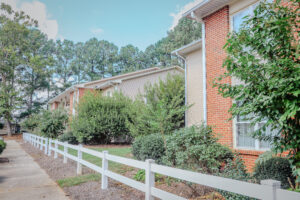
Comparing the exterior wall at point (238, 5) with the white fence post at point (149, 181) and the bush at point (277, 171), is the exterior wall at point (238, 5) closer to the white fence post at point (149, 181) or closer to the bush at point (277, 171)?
the bush at point (277, 171)

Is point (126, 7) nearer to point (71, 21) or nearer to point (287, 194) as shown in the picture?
point (71, 21)

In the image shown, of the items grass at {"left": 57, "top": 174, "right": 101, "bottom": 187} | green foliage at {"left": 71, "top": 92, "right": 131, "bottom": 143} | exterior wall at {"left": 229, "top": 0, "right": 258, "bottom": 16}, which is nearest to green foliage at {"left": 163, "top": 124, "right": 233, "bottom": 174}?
grass at {"left": 57, "top": 174, "right": 101, "bottom": 187}

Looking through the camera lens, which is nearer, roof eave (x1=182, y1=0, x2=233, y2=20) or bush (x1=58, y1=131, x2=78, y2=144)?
roof eave (x1=182, y1=0, x2=233, y2=20)

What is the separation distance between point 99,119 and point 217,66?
10829mm

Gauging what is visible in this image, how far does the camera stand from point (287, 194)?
2254mm

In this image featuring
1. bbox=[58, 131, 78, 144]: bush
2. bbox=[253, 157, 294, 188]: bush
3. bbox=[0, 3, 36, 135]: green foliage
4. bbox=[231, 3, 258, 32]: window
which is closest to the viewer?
bbox=[253, 157, 294, 188]: bush

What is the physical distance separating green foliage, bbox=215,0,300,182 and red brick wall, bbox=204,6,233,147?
3.87 m

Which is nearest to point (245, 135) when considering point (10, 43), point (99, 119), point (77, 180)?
point (77, 180)

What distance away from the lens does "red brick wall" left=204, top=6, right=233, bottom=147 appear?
762 cm

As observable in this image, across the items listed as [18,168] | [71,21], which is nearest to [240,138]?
[18,168]

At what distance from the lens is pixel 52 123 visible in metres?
18.6

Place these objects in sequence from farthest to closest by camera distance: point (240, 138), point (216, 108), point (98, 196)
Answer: point (216, 108)
point (240, 138)
point (98, 196)

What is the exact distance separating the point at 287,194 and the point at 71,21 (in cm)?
3571

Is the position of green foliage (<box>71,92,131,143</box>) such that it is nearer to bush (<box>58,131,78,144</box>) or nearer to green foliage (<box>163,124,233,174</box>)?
bush (<box>58,131,78,144</box>)
